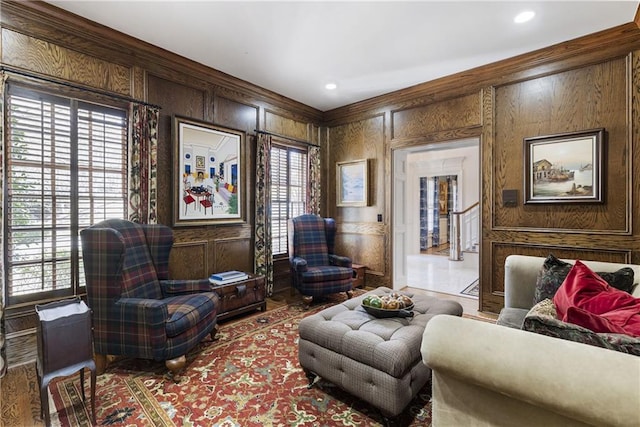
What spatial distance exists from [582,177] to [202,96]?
167 inches

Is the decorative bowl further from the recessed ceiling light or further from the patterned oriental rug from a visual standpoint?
the recessed ceiling light

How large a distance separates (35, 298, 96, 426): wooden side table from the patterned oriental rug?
23cm

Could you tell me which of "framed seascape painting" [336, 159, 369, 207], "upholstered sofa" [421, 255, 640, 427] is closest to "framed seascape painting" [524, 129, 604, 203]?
"framed seascape painting" [336, 159, 369, 207]

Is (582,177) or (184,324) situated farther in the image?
(582,177)

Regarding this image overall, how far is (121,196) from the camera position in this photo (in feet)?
9.69

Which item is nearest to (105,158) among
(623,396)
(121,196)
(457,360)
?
(121,196)

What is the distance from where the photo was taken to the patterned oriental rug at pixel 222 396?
5.96ft

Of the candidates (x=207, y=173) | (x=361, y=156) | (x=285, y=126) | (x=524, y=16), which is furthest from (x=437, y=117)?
(x=207, y=173)

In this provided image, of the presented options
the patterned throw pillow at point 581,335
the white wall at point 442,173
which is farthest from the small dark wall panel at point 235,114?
the white wall at point 442,173

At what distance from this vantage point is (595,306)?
148 centimetres

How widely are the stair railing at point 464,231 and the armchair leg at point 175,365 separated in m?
6.19

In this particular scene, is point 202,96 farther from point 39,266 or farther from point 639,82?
point 639,82

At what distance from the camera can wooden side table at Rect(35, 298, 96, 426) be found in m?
1.66

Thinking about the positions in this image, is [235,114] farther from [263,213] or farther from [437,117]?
[437,117]
